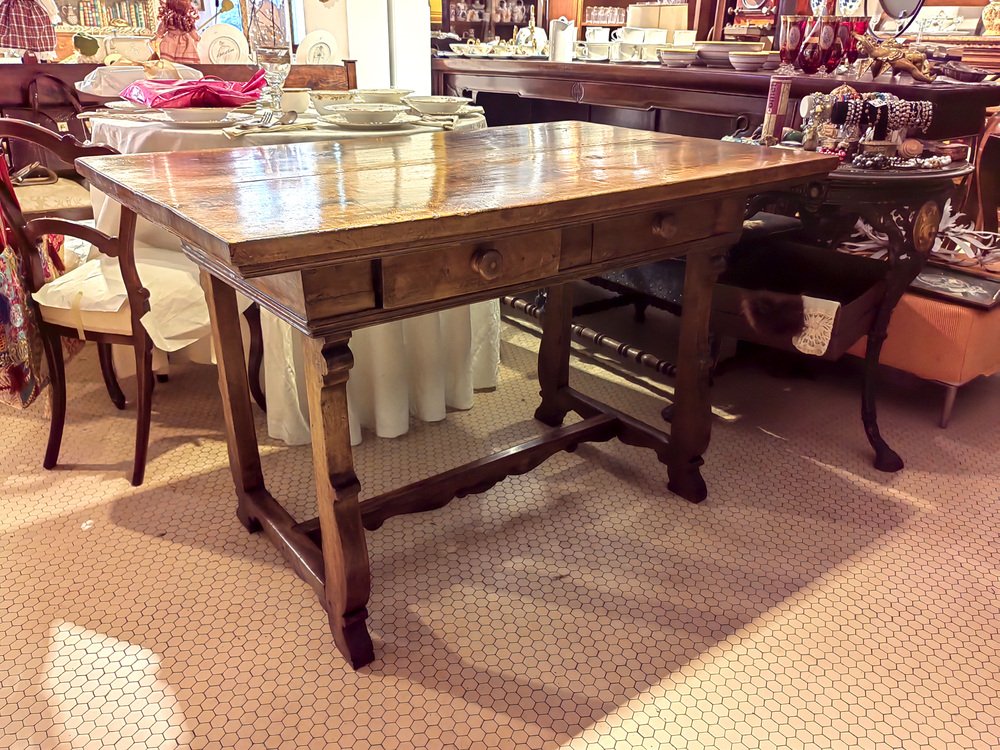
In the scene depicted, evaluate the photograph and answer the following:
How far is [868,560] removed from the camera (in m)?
1.76

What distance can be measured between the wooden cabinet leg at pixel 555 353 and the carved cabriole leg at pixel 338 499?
0.96 m

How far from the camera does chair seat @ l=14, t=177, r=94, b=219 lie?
2.62m

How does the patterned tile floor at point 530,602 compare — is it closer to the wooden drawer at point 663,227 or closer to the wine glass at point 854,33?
the wooden drawer at point 663,227

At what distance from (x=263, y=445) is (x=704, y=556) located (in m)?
1.32

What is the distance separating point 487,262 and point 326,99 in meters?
1.30

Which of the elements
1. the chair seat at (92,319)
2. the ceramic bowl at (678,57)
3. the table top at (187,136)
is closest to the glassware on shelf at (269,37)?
the table top at (187,136)

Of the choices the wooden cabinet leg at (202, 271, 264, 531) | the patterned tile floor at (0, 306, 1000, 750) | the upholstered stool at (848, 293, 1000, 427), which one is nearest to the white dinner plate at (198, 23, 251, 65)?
the patterned tile floor at (0, 306, 1000, 750)

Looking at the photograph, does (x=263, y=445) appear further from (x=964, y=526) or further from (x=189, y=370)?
(x=964, y=526)

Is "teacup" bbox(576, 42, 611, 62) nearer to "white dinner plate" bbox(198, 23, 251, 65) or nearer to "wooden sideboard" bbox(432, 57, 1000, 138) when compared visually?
"wooden sideboard" bbox(432, 57, 1000, 138)

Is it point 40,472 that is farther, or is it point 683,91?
point 683,91

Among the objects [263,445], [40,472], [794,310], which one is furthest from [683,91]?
[40,472]

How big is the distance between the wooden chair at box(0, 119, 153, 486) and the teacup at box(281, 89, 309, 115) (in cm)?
62

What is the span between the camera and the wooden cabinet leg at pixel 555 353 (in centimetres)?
211

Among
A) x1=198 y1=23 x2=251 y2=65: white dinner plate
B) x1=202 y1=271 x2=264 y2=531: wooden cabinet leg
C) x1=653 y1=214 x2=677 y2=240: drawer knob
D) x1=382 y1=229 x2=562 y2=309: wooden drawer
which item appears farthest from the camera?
x1=198 y1=23 x2=251 y2=65: white dinner plate
